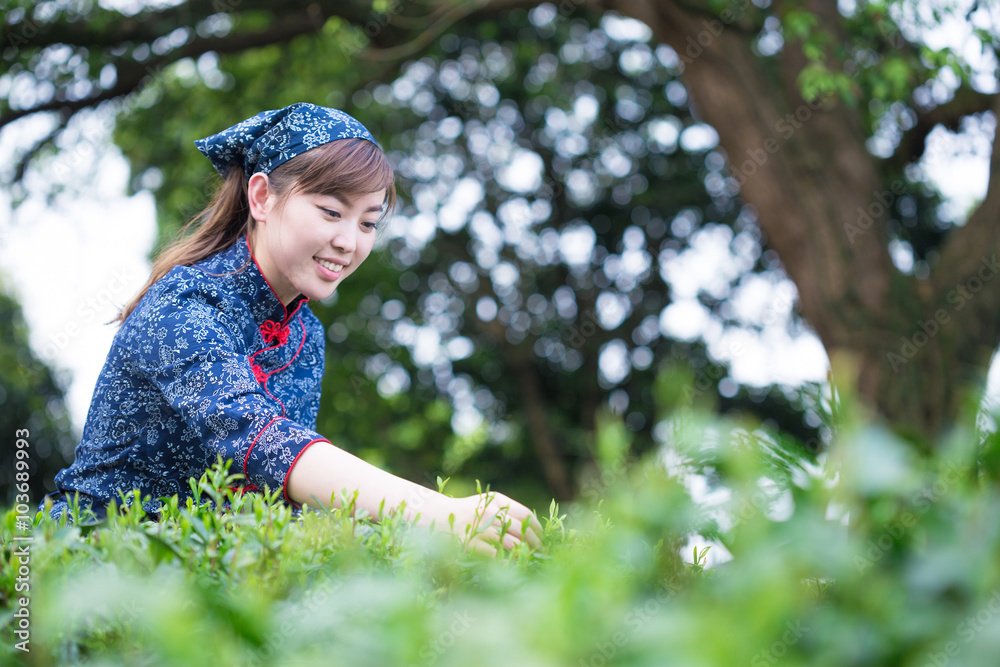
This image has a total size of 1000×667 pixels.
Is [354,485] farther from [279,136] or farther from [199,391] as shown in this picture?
[279,136]

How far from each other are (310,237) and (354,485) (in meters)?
0.96

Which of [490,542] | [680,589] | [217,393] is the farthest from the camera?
[217,393]

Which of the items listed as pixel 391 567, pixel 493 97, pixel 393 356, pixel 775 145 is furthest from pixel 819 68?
pixel 393 356

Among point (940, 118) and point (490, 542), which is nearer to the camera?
point (490, 542)

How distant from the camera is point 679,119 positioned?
1122 cm

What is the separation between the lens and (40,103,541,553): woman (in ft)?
5.75

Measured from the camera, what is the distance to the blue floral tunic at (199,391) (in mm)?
1789

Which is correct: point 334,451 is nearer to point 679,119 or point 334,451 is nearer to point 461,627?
point 461,627

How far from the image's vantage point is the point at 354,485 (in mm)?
1609

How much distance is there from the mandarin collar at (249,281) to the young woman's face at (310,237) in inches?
1.5

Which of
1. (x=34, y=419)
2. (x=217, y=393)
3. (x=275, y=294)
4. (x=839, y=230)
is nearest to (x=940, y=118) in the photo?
(x=839, y=230)

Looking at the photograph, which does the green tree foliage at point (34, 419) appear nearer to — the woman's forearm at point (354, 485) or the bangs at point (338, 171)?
the bangs at point (338, 171)

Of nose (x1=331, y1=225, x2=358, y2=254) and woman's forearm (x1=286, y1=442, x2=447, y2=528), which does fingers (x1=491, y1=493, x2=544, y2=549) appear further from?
nose (x1=331, y1=225, x2=358, y2=254)

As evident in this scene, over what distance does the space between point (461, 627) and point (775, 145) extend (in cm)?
654
